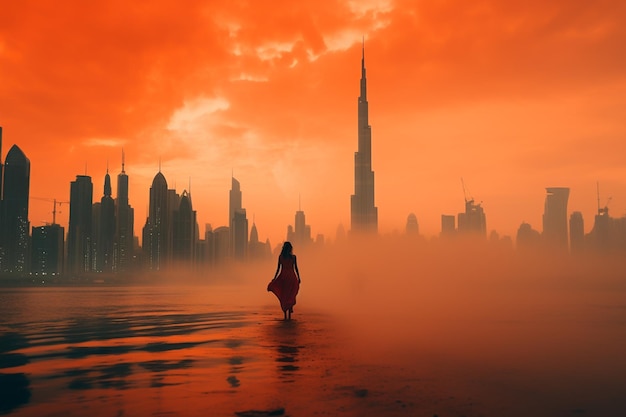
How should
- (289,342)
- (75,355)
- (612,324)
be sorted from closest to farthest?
(75,355)
(289,342)
(612,324)

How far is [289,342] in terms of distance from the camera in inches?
630

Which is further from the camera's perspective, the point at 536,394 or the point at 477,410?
the point at 536,394

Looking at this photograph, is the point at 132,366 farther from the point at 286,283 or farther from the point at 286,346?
the point at 286,283

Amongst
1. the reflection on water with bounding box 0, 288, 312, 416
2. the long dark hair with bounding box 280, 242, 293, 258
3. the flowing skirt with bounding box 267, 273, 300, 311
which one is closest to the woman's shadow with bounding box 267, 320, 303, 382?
the reflection on water with bounding box 0, 288, 312, 416

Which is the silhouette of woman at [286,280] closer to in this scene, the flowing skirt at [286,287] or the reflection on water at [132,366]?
the flowing skirt at [286,287]

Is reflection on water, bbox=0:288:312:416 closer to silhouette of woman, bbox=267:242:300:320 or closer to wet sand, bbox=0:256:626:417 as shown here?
wet sand, bbox=0:256:626:417

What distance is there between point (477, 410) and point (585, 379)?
11.2 feet

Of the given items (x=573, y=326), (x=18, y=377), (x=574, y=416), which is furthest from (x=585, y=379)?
(x=573, y=326)

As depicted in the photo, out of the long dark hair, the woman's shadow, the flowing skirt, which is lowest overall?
the woman's shadow

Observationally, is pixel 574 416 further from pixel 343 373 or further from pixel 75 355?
pixel 75 355

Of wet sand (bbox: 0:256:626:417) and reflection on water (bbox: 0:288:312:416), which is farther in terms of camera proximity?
reflection on water (bbox: 0:288:312:416)

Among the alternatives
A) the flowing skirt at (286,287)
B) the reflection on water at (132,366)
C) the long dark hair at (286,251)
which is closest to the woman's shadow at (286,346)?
the reflection on water at (132,366)

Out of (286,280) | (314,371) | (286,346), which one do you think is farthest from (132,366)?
(286,280)

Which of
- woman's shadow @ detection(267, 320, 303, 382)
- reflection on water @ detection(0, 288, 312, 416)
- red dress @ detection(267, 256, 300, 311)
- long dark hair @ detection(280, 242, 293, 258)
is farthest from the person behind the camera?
red dress @ detection(267, 256, 300, 311)
